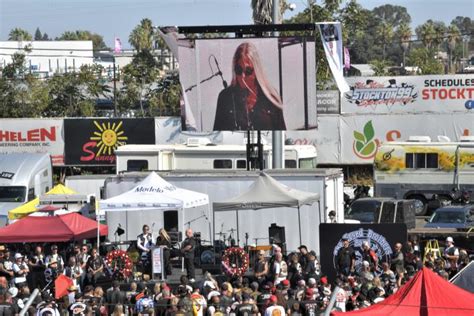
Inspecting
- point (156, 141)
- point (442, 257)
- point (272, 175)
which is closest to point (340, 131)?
point (156, 141)

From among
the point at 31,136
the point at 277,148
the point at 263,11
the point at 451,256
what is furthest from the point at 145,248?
the point at 31,136

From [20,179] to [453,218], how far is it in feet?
41.9

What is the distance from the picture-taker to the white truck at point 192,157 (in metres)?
36.3

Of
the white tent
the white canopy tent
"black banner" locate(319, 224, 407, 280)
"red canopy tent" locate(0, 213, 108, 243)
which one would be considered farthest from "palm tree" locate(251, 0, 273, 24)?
"black banner" locate(319, 224, 407, 280)

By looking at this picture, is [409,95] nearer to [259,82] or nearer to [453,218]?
[453,218]

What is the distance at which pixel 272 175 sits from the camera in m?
27.8

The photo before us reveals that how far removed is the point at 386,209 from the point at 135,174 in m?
7.69

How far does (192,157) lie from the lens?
36.5m

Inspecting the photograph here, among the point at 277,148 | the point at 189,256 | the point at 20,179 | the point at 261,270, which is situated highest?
the point at 277,148

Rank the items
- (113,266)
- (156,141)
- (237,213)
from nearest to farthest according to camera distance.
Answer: (113,266) < (237,213) < (156,141)

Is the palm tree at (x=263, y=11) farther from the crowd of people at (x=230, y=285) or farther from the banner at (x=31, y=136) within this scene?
the banner at (x=31, y=136)

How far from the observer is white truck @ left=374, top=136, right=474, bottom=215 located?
1501 inches

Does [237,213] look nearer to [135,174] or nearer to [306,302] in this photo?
[135,174]

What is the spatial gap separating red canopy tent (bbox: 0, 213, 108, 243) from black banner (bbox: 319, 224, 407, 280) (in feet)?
19.6
